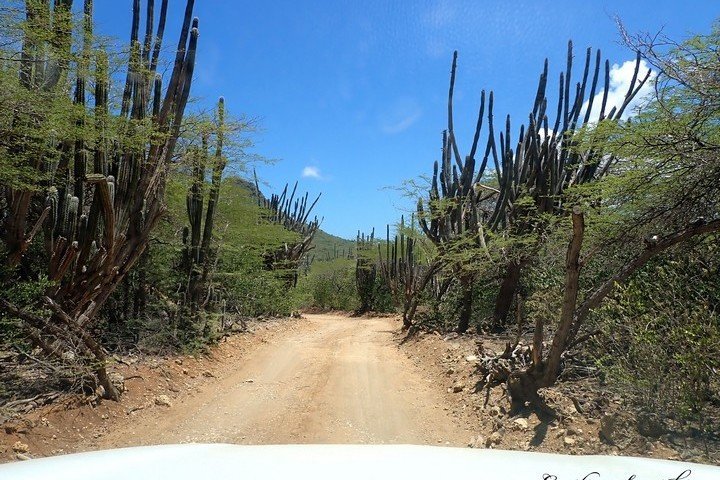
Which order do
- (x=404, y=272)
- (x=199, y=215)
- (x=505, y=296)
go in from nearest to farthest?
(x=199, y=215) → (x=505, y=296) → (x=404, y=272)

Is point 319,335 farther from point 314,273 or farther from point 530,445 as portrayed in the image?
point 314,273

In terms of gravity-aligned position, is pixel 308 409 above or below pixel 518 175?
below

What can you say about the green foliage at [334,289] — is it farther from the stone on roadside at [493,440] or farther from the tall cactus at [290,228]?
the stone on roadside at [493,440]

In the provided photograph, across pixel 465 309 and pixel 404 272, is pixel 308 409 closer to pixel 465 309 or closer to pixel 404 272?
pixel 465 309

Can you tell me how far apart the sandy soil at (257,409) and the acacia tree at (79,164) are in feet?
2.08

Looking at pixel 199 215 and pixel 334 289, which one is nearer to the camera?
pixel 199 215

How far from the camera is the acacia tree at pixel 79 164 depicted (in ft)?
20.0

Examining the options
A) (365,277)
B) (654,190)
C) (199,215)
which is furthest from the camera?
(365,277)

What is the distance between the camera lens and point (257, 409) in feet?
22.1

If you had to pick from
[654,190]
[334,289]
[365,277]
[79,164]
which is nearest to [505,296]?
[654,190]

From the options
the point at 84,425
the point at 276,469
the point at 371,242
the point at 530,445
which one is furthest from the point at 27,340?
the point at 371,242

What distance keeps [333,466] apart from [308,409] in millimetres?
4683

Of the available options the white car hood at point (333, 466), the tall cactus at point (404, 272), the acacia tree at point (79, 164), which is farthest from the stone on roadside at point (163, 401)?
the tall cactus at point (404, 272)

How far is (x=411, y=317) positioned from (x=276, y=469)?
13.1 meters
